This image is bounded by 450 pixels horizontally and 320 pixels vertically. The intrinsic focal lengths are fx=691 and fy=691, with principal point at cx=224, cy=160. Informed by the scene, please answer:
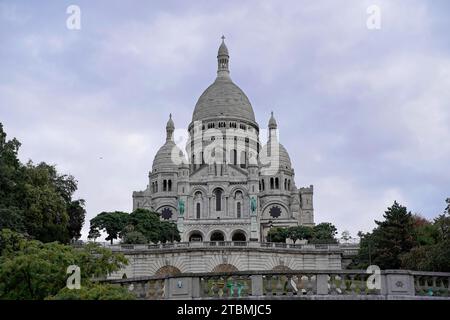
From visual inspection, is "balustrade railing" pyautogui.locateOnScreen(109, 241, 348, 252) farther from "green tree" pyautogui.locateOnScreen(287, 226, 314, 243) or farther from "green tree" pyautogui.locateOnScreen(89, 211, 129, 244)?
"green tree" pyautogui.locateOnScreen(287, 226, 314, 243)

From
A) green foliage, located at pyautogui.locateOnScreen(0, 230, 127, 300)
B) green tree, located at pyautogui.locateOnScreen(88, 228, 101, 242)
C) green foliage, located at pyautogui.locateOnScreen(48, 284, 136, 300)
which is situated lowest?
green foliage, located at pyautogui.locateOnScreen(48, 284, 136, 300)

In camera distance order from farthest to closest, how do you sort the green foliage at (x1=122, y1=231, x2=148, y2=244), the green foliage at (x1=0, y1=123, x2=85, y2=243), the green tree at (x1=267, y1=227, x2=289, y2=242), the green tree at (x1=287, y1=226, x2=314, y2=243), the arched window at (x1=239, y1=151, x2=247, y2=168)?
the arched window at (x1=239, y1=151, x2=247, y2=168) → the green tree at (x1=267, y1=227, x2=289, y2=242) → the green tree at (x1=287, y1=226, x2=314, y2=243) → the green foliage at (x1=122, y1=231, x2=148, y2=244) → the green foliage at (x1=0, y1=123, x2=85, y2=243)

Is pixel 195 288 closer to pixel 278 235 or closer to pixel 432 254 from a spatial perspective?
pixel 432 254

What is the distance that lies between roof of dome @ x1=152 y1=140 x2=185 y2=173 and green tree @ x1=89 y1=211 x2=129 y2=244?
3072cm

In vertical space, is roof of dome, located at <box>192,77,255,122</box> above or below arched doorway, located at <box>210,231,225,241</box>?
above

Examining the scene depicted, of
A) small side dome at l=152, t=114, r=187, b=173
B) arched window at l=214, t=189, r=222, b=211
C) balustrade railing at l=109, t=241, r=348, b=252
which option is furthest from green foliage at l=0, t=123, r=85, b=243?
small side dome at l=152, t=114, r=187, b=173

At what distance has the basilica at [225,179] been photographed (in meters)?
91.7

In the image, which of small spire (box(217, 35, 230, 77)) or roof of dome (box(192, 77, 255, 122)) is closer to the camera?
roof of dome (box(192, 77, 255, 122))

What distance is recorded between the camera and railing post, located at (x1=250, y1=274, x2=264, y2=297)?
14164 millimetres

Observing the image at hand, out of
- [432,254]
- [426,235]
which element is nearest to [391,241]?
[426,235]

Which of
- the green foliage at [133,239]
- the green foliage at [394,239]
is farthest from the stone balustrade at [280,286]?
the green foliage at [133,239]

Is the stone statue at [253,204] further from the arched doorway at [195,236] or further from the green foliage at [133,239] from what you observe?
the green foliage at [133,239]

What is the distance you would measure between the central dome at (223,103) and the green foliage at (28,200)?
66390 millimetres

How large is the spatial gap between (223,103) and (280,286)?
99.5 meters
